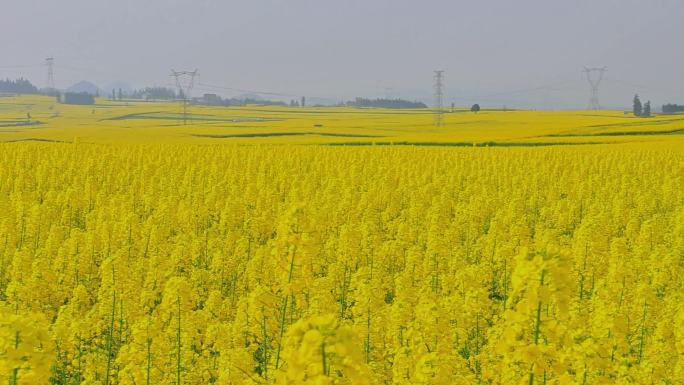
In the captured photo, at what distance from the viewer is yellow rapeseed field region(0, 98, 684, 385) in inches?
187

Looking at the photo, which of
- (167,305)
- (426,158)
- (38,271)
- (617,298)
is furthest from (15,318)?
(426,158)

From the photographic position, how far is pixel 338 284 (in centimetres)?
1164

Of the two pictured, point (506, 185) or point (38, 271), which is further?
point (506, 185)

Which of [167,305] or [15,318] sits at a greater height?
[15,318]

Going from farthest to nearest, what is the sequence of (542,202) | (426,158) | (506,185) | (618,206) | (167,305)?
(426,158) → (506,185) → (542,202) → (618,206) → (167,305)

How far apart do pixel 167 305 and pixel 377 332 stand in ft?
7.92

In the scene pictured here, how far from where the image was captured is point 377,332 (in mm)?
7812

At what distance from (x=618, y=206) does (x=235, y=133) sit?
205 feet

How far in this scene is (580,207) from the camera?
20359mm

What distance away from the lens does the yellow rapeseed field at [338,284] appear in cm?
474

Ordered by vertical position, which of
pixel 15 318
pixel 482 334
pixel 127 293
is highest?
pixel 15 318

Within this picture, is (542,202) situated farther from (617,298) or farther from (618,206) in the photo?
(617,298)

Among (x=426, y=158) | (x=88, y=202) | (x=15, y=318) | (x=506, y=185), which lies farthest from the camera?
(x=426, y=158)

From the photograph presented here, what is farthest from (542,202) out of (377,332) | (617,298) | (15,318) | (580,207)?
(15,318)
